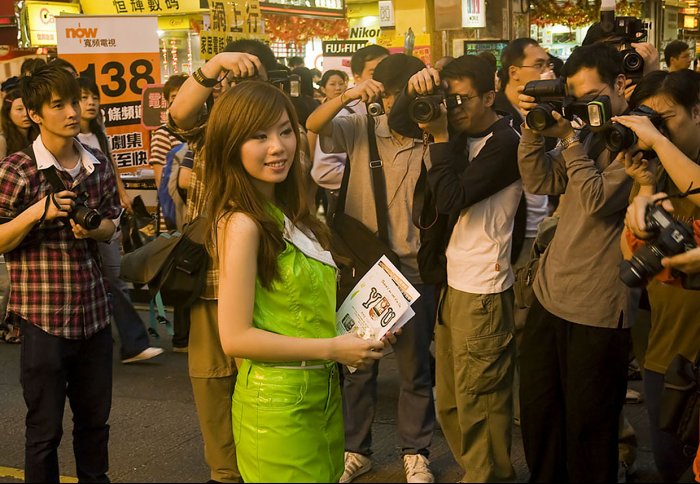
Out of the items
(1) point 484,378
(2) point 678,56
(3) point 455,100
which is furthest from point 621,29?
(2) point 678,56

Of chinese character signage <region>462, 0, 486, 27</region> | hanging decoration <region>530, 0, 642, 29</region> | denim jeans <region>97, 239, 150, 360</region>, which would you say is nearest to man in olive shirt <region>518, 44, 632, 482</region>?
denim jeans <region>97, 239, 150, 360</region>

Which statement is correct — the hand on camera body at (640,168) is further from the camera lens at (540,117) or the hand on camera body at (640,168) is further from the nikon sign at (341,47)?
the nikon sign at (341,47)

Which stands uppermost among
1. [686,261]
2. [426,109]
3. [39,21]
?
[39,21]

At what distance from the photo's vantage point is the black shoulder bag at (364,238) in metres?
4.81

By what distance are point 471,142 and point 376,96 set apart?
548mm

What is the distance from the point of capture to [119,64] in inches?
409

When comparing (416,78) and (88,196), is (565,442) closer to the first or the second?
(416,78)

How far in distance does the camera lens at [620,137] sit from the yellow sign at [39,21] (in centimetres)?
1955

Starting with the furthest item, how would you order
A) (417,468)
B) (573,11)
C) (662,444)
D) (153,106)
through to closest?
1. (573,11)
2. (153,106)
3. (417,468)
4. (662,444)

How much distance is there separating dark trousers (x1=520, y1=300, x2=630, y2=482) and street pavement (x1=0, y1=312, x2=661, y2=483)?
78 cm

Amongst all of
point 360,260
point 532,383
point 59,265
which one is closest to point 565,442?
point 532,383

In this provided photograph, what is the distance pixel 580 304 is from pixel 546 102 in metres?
0.83

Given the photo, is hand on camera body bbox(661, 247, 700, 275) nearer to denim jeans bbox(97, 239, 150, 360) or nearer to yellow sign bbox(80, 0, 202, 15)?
denim jeans bbox(97, 239, 150, 360)

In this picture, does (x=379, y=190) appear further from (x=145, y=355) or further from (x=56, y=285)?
(x=145, y=355)
